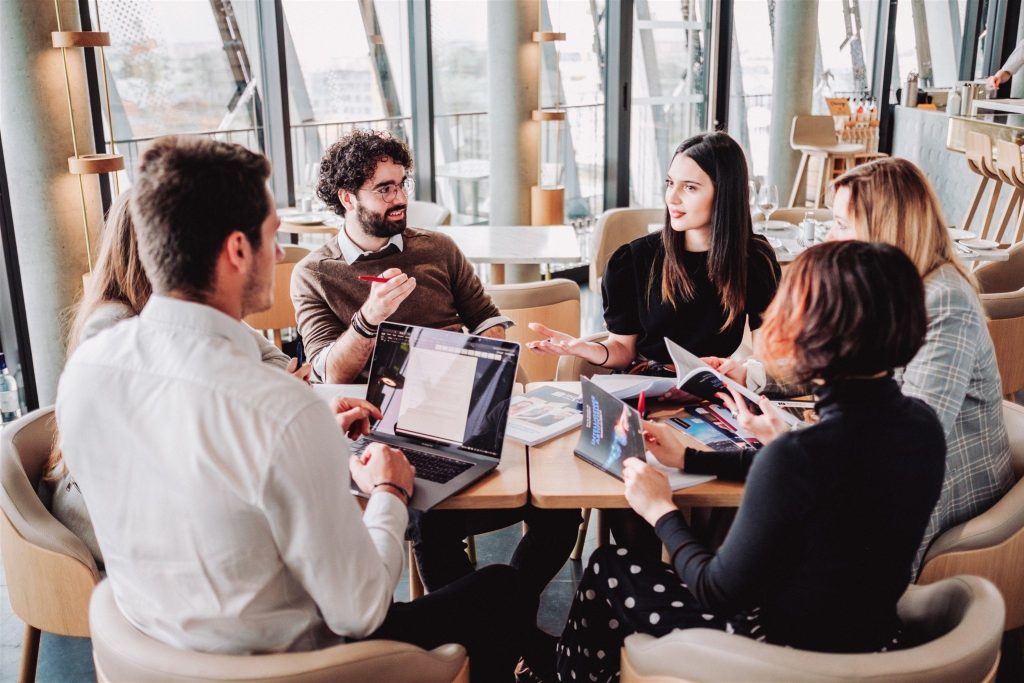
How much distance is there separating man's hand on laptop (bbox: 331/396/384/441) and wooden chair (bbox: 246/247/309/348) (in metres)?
2.23

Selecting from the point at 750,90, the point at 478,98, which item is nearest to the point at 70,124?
the point at 478,98

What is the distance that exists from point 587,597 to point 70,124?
277cm

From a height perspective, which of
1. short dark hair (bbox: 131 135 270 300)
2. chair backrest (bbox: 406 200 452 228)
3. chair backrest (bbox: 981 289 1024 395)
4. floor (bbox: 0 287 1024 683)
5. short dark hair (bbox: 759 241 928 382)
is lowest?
floor (bbox: 0 287 1024 683)

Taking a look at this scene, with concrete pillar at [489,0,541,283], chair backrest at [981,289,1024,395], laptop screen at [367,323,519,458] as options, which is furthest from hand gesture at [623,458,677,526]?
concrete pillar at [489,0,541,283]

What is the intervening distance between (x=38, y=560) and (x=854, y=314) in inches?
68.9

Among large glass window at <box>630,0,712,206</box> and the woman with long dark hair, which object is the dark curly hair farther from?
large glass window at <box>630,0,712,206</box>

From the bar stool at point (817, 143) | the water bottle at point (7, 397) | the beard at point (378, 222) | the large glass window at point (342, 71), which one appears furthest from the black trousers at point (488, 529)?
the bar stool at point (817, 143)

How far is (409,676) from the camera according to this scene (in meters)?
1.52

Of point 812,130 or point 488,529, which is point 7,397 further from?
point 812,130

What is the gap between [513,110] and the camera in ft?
19.5

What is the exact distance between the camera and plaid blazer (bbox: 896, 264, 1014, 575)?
1968 millimetres

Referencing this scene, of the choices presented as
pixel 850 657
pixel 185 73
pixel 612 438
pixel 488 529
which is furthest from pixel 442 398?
pixel 185 73

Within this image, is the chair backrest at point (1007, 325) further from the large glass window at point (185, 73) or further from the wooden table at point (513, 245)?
the large glass window at point (185, 73)

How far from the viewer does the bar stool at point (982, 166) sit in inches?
245
